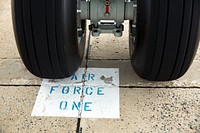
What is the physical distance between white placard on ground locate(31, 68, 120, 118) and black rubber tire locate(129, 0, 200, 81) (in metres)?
0.29

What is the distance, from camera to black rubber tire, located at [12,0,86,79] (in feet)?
5.23

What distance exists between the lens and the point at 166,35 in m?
1.62

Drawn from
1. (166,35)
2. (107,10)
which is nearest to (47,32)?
(107,10)

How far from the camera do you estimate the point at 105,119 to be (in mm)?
1773

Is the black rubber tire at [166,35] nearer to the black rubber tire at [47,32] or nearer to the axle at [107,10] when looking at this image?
the axle at [107,10]

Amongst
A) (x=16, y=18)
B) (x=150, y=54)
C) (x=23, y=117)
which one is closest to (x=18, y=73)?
(x=23, y=117)

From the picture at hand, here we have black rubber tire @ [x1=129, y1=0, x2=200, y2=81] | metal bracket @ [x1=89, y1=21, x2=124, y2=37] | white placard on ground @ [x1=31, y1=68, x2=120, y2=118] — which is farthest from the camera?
metal bracket @ [x1=89, y1=21, x2=124, y2=37]

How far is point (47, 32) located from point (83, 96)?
0.49 m

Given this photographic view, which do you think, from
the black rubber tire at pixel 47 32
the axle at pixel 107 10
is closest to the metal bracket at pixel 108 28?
the axle at pixel 107 10

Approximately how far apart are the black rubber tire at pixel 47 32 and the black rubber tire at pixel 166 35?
370 millimetres

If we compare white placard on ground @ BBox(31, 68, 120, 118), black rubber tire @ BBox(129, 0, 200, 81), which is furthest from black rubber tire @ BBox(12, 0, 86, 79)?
black rubber tire @ BBox(129, 0, 200, 81)

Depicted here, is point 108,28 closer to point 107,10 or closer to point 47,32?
point 107,10

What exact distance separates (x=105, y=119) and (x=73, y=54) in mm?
412

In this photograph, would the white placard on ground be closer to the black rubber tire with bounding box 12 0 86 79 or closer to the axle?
the black rubber tire with bounding box 12 0 86 79
